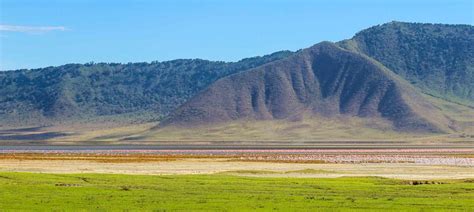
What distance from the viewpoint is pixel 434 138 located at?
655 feet

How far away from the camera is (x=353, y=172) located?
6731 cm

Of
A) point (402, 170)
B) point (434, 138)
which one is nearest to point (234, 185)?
point (402, 170)

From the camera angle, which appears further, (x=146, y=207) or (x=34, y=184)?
(x=34, y=184)

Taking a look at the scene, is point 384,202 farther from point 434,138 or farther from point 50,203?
point 434,138

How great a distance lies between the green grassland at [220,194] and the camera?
119 feet

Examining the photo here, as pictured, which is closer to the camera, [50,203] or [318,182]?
[50,203]

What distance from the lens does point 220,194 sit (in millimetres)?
41125

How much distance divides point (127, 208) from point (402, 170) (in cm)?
3855

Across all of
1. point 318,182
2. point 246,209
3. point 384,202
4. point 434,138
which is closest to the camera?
point 246,209

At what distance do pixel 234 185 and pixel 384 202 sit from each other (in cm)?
1055

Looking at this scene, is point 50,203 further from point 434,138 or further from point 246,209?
point 434,138

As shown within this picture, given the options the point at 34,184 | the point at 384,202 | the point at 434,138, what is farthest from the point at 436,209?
the point at 434,138

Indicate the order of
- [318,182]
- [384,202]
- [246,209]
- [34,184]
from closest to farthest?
[246,209]
[384,202]
[34,184]
[318,182]

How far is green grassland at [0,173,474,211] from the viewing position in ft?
119
